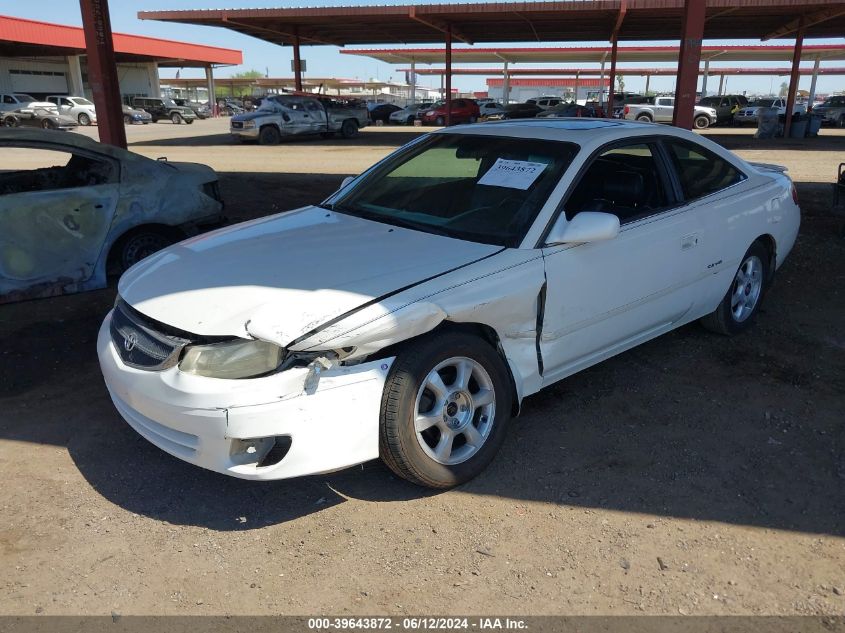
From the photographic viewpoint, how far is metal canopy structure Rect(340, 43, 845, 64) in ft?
131

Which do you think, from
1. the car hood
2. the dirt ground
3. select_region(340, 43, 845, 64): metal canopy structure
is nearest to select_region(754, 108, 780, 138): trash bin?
select_region(340, 43, 845, 64): metal canopy structure

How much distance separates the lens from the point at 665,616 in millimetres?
2381

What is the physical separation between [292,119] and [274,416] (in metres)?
22.8

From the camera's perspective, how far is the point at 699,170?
439 cm

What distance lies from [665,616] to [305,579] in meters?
1.31

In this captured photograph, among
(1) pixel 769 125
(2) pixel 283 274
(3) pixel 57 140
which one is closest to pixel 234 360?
(2) pixel 283 274

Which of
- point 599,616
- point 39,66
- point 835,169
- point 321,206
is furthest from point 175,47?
point 599,616

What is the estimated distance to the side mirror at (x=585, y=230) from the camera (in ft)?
10.6

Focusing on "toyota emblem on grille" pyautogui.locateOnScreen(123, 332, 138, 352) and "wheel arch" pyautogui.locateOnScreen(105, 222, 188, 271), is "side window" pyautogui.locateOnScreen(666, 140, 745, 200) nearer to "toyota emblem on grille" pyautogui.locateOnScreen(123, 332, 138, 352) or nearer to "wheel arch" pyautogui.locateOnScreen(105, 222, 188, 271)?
"toyota emblem on grille" pyautogui.locateOnScreen(123, 332, 138, 352)

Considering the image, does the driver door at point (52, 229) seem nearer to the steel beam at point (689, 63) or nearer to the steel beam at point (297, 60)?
the steel beam at point (689, 63)

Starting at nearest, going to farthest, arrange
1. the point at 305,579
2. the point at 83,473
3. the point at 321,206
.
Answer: the point at 305,579 → the point at 83,473 → the point at 321,206

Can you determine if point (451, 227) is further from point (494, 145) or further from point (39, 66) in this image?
point (39, 66)

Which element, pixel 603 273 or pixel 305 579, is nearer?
pixel 305 579

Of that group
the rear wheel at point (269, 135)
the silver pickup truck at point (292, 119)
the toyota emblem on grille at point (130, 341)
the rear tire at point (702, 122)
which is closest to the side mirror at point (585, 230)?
the toyota emblem on grille at point (130, 341)
